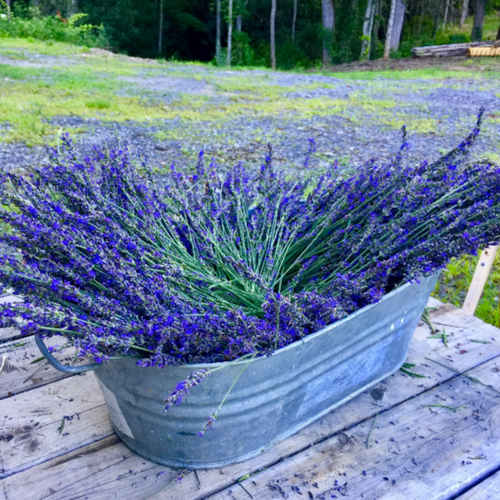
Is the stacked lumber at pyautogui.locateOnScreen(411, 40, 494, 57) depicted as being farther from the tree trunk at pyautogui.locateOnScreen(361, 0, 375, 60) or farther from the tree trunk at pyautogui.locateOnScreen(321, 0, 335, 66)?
the tree trunk at pyautogui.locateOnScreen(321, 0, 335, 66)

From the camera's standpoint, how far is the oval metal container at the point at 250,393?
3.73 ft

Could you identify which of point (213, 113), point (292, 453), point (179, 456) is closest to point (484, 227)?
point (292, 453)

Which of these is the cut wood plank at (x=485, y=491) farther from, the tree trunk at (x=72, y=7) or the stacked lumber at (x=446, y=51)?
the tree trunk at (x=72, y=7)

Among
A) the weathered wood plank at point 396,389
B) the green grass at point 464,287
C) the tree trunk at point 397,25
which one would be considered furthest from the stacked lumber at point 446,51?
the weathered wood plank at point 396,389

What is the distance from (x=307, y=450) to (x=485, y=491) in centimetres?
46

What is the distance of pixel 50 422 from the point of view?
1420mm

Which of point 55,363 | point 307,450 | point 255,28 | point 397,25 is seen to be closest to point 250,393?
point 307,450

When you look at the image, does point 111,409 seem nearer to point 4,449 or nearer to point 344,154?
point 4,449

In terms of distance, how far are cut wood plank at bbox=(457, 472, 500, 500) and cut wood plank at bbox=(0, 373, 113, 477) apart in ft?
3.22

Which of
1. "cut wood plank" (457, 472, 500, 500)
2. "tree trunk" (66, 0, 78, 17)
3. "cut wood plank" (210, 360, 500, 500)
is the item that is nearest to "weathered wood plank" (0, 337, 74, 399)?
"cut wood plank" (210, 360, 500, 500)

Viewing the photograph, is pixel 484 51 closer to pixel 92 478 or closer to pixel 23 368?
pixel 23 368

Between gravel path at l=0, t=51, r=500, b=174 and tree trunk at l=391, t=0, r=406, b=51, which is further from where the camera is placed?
tree trunk at l=391, t=0, r=406, b=51

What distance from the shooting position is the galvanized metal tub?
1.14 meters

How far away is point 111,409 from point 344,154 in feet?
13.4
